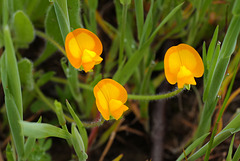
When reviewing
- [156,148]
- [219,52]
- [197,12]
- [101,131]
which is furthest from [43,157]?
[197,12]

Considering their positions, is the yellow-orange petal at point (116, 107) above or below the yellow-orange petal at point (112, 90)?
below

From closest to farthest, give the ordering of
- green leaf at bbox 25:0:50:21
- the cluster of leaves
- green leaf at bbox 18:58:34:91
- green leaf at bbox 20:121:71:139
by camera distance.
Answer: green leaf at bbox 20:121:71:139
the cluster of leaves
green leaf at bbox 18:58:34:91
green leaf at bbox 25:0:50:21

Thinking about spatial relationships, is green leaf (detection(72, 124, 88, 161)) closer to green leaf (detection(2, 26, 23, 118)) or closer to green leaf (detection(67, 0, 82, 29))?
green leaf (detection(2, 26, 23, 118))

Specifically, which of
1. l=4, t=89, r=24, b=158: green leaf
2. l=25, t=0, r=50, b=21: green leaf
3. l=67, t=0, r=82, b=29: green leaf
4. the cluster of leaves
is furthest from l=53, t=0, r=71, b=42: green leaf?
l=25, t=0, r=50, b=21: green leaf

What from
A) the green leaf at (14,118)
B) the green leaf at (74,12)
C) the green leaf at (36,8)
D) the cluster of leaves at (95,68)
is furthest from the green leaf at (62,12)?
the green leaf at (36,8)

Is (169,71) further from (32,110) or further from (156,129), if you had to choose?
(32,110)

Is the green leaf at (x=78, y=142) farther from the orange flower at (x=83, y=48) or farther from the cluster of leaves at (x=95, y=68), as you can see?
the orange flower at (x=83, y=48)
